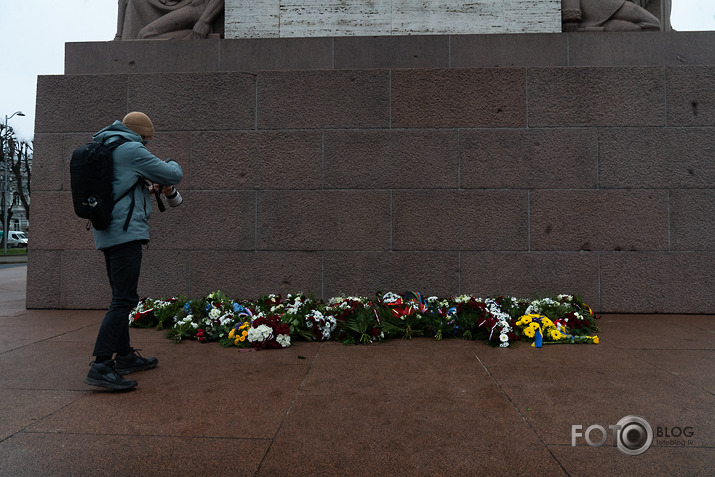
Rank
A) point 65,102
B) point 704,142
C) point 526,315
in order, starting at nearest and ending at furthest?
point 526,315
point 704,142
point 65,102

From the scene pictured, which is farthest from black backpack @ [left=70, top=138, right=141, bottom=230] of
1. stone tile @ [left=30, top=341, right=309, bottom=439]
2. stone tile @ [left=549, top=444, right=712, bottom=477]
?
stone tile @ [left=549, top=444, right=712, bottom=477]

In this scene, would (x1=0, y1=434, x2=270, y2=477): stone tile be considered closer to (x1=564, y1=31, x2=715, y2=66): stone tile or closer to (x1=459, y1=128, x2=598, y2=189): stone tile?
(x1=459, y1=128, x2=598, y2=189): stone tile

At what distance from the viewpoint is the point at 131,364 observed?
3.73m

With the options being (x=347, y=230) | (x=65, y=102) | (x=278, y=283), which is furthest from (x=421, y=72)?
(x=65, y=102)

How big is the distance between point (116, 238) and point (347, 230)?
3.58 meters

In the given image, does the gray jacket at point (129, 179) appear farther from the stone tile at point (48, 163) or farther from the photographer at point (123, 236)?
the stone tile at point (48, 163)

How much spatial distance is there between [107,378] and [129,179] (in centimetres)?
152

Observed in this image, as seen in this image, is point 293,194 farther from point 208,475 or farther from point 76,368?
point 208,475

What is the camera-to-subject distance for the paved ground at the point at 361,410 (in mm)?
2227

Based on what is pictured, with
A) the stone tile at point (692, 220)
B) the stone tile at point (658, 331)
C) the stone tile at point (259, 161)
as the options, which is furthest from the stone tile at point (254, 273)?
the stone tile at point (692, 220)

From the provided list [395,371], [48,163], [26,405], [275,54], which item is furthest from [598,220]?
[48,163]

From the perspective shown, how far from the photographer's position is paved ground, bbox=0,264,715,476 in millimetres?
2227

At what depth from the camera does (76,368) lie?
12.5 ft

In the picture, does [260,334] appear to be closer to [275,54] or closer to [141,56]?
[275,54]
